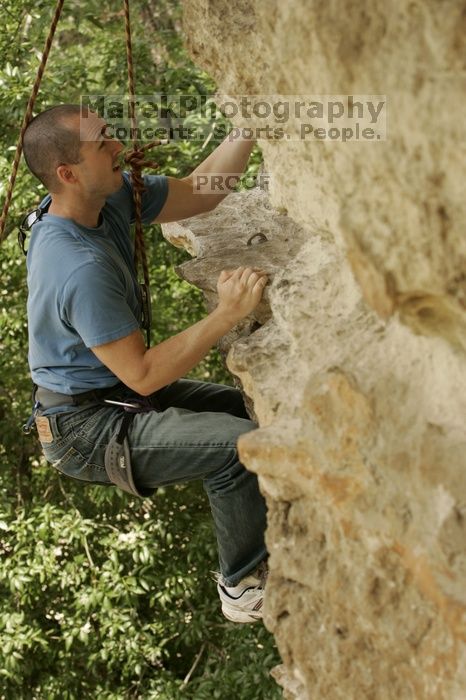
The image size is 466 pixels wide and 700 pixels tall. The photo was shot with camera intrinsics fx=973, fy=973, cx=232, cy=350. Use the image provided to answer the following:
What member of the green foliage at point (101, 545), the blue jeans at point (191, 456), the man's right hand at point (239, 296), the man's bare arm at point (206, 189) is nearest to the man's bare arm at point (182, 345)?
the man's right hand at point (239, 296)

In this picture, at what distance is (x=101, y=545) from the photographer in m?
5.70

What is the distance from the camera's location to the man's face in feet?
9.04

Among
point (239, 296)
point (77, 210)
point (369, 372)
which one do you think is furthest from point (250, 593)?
point (77, 210)

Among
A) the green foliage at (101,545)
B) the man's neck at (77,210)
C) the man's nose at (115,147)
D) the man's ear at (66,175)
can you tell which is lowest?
the green foliage at (101,545)

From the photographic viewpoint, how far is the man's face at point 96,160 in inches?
108

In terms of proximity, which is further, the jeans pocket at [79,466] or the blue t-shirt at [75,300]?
the jeans pocket at [79,466]

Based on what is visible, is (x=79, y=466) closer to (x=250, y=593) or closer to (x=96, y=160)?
(x=250, y=593)

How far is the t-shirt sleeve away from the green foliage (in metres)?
2.19

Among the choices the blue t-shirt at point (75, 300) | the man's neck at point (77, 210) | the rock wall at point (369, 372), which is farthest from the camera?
the man's neck at point (77, 210)

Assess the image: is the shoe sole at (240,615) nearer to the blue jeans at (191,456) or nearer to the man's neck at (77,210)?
the blue jeans at (191,456)

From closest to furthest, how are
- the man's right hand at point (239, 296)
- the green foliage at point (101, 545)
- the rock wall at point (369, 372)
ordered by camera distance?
1. the rock wall at point (369, 372)
2. the man's right hand at point (239, 296)
3. the green foliage at point (101, 545)

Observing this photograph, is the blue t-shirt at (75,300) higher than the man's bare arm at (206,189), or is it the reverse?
the man's bare arm at (206,189)

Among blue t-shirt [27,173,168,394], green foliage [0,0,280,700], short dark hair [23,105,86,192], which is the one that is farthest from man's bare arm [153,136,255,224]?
green foliage [0,0,280,700]

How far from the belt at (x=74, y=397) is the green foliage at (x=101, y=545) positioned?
2.09m
